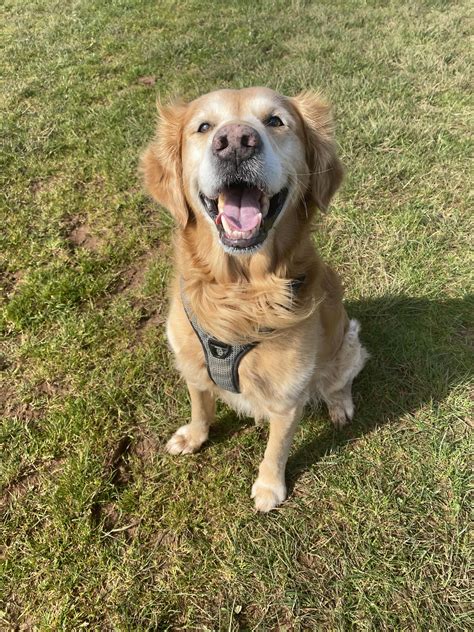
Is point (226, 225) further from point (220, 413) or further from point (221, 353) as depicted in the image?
point (220, 413)

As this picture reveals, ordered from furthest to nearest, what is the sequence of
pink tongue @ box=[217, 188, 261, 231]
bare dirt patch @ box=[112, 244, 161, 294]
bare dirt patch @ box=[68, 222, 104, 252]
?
bare dirt patch @ box=[68, 222, 104, 252], bare dirt patch @ box=[112, 244, 161, 294], pink tongue @ box=[217, 188, 261, 231]

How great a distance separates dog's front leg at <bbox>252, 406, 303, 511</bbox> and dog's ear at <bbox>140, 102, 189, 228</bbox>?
3.79 ft

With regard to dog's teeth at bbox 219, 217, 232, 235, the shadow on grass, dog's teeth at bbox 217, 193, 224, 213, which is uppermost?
dog's teeth at bbox 217, 193, 224, 213

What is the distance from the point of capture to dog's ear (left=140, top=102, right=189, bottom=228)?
229cm

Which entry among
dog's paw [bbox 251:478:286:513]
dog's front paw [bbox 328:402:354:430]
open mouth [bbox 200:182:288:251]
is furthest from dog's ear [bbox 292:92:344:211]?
dog's paw [bbox 251:478:286:513]

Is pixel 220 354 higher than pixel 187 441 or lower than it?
higher

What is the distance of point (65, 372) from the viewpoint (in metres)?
3.09

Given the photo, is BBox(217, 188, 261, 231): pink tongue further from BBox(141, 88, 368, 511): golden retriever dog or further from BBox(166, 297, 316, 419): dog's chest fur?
BBox(166, 297, 316, 419): dog's chest fur

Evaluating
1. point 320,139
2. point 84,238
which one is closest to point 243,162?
point 320,139

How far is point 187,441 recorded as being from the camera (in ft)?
9.04

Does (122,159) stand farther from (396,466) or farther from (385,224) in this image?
(396,466)

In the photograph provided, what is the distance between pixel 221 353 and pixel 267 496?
967mm

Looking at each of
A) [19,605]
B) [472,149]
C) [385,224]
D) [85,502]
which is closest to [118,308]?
[85,502]

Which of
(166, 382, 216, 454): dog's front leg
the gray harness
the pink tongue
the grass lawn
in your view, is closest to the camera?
the pink tongue
